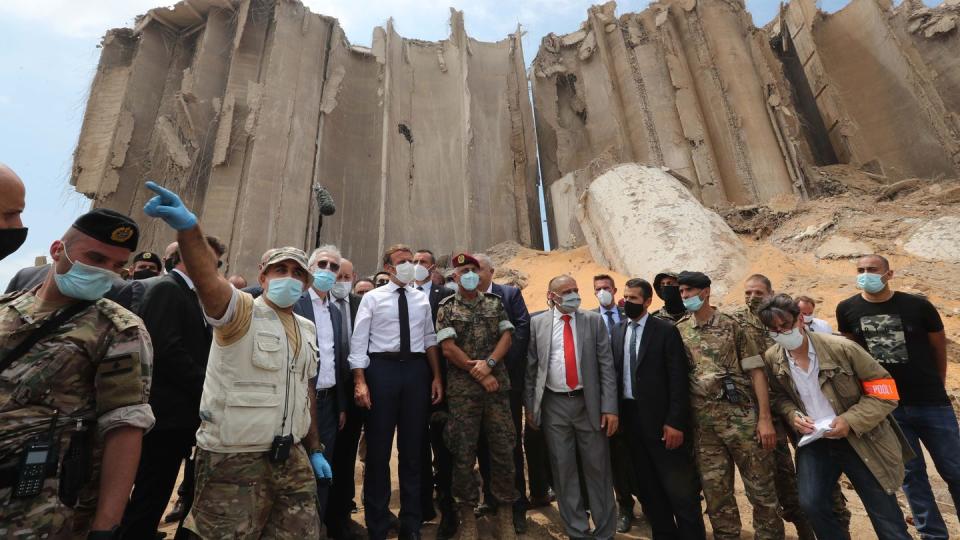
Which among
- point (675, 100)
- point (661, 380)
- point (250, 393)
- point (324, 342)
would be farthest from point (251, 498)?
point (675, 100)

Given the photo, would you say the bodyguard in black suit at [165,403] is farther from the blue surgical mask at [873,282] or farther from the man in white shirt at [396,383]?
the blue surgical mask at [873,282]

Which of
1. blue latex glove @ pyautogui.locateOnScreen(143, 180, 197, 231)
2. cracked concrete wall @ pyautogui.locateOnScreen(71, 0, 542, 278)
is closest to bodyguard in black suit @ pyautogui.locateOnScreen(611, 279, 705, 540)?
blue latex glove @ pyautogui.locateOnScreen(143, 180, 197, 231)

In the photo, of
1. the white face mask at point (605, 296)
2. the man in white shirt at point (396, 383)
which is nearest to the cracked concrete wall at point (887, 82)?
the white face mask at point (605, 296)

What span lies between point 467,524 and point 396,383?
3.90 ft

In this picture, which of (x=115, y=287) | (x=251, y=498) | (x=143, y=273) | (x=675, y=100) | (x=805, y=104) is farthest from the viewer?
(x=805, y=104)

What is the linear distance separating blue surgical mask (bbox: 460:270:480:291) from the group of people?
0.02 meters

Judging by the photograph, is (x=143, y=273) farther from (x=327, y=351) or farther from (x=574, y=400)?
(x=574, y=400)

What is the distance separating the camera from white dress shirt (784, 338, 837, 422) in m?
2.76

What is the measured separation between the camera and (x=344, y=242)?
51.3 ft

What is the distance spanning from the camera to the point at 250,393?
6.85 ft

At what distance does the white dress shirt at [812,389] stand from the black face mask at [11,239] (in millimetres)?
4030

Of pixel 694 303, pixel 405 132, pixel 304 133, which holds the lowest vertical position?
pixel 694 303

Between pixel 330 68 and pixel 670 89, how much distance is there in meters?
12.9

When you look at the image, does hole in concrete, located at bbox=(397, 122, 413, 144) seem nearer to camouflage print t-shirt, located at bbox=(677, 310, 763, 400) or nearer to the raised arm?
camouflage print t-shirt, located at bbox=(677, 310, 763, 400)
